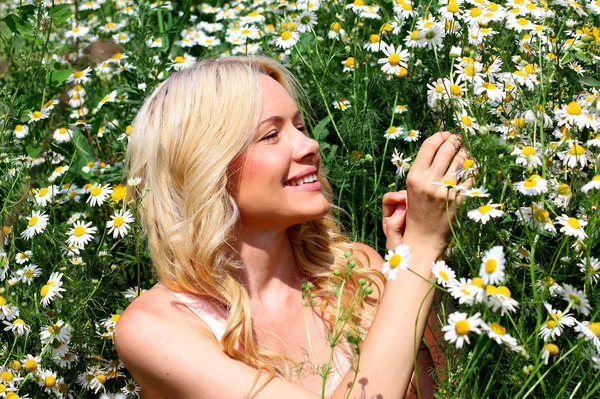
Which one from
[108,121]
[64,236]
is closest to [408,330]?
[64,236]

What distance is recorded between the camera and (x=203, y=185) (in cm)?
212

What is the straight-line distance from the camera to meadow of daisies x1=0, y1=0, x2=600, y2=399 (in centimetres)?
156

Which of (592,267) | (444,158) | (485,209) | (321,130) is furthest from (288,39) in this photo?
(592,267)

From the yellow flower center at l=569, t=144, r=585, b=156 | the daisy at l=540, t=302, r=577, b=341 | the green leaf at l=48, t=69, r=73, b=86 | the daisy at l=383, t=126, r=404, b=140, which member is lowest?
the green leaf at l=48, t=69, r=73, b=86

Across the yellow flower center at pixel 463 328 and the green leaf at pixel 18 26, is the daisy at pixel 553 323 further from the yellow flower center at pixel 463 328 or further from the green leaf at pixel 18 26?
the green leaf at pixel 18 26

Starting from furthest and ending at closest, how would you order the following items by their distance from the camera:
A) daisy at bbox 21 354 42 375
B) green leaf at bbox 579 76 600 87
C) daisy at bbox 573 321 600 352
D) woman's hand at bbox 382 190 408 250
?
daisy at bbox 21 354 42 375
woman's hand at bbox 382 190 408 250
green leaf at bbox 579 76 600 87
daisy at bbox 573 321 600 352

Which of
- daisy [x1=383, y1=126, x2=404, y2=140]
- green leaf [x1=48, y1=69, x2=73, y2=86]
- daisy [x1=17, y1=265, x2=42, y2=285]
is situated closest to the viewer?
daisy [x1=17, y1=265, x2=42, y2=285]

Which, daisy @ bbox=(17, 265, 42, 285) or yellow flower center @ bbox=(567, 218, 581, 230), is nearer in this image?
yellow flower center @ bbox=(567, 218, 581, 230)

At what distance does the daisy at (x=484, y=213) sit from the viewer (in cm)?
155

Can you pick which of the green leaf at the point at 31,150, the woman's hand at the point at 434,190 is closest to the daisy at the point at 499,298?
the woman's hand at the point at 434,190

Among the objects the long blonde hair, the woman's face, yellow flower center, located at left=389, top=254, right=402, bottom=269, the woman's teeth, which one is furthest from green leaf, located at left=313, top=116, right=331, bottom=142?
yellow flower center, located at left=389, top=254, right=402, bottom=269

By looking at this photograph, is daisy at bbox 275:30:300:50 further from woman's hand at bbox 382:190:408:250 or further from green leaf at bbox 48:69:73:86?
woman's hand at bbox 382:190:408:250

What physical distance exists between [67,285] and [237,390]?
2.35ft

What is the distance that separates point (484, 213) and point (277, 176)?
2.07 feet
